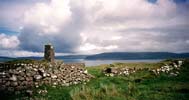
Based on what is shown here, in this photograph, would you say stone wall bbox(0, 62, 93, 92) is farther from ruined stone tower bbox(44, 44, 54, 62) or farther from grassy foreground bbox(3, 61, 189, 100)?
ruined stone tower bbox(44, 44, 54, 62)

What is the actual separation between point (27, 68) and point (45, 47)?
550 centimetres

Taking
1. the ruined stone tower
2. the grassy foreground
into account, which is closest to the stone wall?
the grassy foreground

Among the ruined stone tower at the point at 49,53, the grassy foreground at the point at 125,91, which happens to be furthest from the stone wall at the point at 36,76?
the ruined stone tower at the point at 49,53

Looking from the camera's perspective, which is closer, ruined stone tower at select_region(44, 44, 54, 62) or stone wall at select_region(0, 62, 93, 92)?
stone wall at select_region(0, 62, 93, 92)

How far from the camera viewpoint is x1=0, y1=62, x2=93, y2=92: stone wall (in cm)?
2670

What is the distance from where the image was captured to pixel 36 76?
90.4ft

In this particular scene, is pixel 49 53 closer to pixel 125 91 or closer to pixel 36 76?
pixel 36 76

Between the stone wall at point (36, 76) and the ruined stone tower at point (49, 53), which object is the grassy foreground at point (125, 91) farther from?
the ruined stone tower at point (49, 53)

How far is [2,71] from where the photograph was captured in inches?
1097

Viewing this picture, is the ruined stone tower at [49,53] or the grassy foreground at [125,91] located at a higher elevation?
the ruined stone tower at [49,53]

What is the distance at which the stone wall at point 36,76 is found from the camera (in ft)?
87.6

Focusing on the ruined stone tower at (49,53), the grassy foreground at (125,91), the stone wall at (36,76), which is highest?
the ruined stone tower at (49,53)

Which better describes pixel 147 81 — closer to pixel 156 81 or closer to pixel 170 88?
pixel 156 81

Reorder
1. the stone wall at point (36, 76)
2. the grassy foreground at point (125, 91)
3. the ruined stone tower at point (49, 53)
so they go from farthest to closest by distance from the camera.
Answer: the ruined stone tower at point (49, 53)
the stone wall at point (36, 76)
the grassy foreground at point (125, 91)
